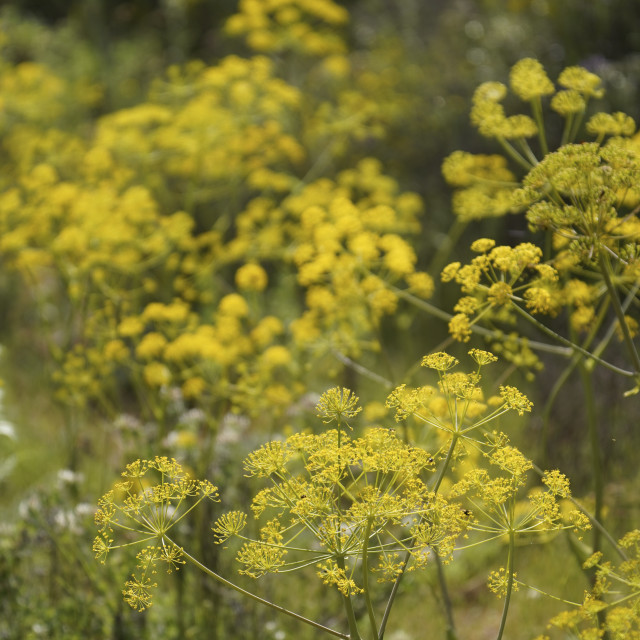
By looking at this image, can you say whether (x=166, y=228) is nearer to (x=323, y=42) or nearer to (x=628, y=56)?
(x=323, y=42)

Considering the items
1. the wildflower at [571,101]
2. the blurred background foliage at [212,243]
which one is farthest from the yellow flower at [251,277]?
the wildflower at [571,101]

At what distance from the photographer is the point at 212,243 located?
5.83 metres

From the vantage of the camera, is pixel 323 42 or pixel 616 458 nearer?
pixel 616 458

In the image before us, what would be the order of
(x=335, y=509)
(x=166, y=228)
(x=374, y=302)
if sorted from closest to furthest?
(x=335, y=509), (x=374, y=302), (x=166, y=228)

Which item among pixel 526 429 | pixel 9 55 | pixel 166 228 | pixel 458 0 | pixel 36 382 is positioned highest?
pixel 458 0

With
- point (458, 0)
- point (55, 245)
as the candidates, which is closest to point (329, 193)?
point (55, 245)

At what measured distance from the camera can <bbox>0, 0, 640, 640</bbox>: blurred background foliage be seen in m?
3.34

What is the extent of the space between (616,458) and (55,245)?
11.2ft

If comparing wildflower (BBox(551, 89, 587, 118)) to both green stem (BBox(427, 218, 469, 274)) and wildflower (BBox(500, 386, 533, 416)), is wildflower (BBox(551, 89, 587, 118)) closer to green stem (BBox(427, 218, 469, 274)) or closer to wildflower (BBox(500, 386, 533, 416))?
wildflower (BBox(500, 386, 533, 416))

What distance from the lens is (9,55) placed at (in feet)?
34.0

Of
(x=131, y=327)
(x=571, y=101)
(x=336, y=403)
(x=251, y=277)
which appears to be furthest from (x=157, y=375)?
(x=571, y=101)

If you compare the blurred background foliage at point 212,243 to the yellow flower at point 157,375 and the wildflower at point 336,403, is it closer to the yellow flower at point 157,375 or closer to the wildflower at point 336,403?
the yellow flower at point 157,375

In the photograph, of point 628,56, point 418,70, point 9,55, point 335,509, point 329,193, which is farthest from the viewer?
point 9,55

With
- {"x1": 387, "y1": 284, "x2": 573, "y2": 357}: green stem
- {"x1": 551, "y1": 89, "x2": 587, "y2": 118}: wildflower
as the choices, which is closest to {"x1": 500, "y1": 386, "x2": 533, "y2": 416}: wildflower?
{"x1": 387, "y1": 284, "x2": 573, "y2": 357}: green stem
